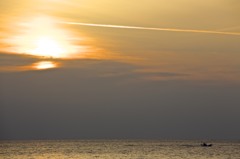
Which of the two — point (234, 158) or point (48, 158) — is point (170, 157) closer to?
point (234, 158)

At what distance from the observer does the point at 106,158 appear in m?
159

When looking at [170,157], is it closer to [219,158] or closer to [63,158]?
[219,158]

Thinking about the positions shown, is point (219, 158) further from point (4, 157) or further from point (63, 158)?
point (4, 157)

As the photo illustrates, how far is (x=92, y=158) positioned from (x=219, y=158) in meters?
30.7

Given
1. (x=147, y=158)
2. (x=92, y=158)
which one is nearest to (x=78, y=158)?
(x=92, y=158)

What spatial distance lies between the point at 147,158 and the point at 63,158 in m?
20.4

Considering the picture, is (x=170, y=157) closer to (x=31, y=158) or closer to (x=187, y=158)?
(x=187, y=158)

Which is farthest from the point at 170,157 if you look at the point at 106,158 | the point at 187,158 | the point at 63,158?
the point at 63,158

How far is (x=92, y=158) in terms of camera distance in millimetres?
162125

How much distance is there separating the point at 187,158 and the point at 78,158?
85.7ft

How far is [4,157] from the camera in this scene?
167000 mm

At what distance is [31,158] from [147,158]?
28329 millimetres

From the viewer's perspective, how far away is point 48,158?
161m

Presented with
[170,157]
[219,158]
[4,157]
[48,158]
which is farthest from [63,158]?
[219,158]
